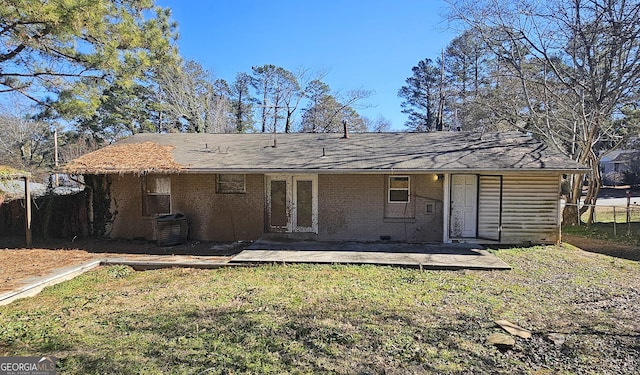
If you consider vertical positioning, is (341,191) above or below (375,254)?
above

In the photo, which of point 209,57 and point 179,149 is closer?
point 179,149

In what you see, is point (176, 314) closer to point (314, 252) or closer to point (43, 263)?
point (314, 252)

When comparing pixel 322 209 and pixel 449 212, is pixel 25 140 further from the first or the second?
pixel 449 212

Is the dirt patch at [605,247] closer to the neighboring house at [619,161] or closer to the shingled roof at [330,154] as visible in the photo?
the shingled roof at [330,154]

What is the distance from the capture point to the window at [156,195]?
35.0 ft

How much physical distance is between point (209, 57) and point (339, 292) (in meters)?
27.7

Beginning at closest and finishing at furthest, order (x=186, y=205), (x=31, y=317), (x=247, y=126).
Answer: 1. (x=31, y=317)
2. (x=186, y=205)
3. (x=247, y=126)

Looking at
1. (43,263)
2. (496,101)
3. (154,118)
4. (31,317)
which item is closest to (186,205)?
(43,263)

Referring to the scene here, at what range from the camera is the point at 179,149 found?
11.7 meters

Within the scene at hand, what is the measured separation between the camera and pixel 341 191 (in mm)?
10219

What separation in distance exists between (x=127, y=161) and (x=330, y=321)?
27.3 ft

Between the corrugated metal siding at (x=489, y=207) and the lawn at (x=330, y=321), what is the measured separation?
2504 millimetres

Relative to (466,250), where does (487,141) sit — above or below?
above

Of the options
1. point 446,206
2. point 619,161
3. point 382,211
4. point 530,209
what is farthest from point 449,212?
point 619,161
